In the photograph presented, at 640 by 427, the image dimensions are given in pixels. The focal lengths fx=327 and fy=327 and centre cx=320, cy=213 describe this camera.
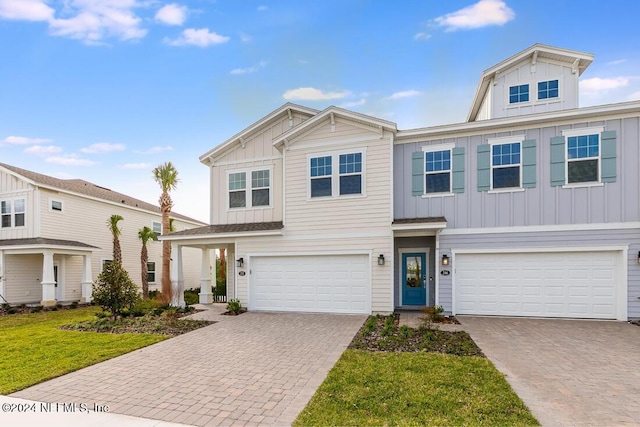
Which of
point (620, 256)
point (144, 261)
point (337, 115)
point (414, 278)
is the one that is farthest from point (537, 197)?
point (144, 261)

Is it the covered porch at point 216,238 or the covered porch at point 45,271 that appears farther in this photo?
the covered porch at point 45,271

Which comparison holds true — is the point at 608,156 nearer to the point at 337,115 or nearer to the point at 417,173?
the point at 417,173

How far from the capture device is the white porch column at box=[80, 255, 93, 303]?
16609 mm

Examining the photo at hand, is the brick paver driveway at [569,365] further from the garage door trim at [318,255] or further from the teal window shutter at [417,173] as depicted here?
the teal window shutter at [417,173]

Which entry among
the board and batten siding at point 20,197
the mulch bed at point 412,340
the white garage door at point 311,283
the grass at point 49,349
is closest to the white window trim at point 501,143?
the white garage door at point 311,283

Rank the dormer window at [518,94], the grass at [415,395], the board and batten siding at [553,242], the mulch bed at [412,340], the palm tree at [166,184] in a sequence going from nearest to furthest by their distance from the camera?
1. the grass at [415,395]
2. the mulch bed at [412,340]
3. the board and batten siding at [553,242]
4. the dormer window at [518,94]
5. the palm tree at [166,184]

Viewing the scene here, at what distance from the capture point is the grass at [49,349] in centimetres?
550

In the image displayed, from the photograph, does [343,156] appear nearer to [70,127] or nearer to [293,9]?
[293,9]

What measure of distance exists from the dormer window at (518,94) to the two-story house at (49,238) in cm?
1471

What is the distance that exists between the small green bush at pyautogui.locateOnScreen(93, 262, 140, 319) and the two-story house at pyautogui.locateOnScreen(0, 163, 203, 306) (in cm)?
295

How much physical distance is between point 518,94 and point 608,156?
11.9 ft

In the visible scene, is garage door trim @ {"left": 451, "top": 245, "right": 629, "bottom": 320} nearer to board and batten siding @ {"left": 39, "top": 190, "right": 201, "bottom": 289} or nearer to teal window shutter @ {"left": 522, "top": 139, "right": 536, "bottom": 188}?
teal window shutter @ {"left": 522, "top": 139, "right": 536, "bottom": 188}

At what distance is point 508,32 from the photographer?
12789 millimetres

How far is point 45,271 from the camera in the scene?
15.1 meters
